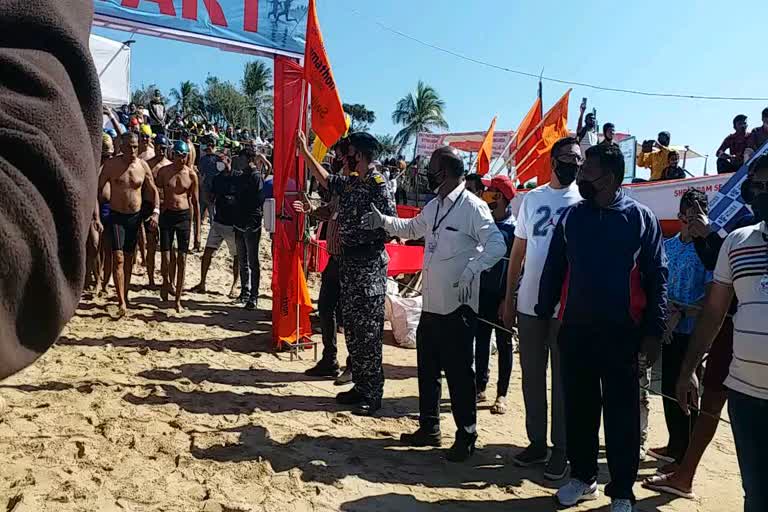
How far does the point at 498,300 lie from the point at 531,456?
5.30 ft

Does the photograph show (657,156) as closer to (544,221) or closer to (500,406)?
(500,406)

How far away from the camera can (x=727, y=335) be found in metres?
3.51

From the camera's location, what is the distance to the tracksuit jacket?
10.4ft

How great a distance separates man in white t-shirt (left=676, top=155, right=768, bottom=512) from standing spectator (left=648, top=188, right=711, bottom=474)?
1.11 metres

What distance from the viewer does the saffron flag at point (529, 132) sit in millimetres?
9367

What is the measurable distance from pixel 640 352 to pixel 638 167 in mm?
9146

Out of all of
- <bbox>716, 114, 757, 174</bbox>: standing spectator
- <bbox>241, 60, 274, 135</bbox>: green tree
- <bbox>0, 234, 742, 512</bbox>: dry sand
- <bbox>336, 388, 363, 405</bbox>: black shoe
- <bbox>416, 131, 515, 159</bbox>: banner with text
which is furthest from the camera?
<bbox>241, 60, 274, 135</bbox>: green tree

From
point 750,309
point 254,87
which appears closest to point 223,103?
point 254,87

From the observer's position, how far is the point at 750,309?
8.34 feet

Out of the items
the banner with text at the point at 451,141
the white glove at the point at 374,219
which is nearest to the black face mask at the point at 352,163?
the white glove at the point at 374,219

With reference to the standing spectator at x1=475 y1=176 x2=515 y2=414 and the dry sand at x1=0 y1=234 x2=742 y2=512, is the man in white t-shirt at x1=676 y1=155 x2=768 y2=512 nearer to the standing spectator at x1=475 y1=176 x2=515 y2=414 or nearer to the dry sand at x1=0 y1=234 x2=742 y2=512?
the dry sand at x1=0 y1=234 x2=742 y2=512

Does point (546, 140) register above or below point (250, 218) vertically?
above

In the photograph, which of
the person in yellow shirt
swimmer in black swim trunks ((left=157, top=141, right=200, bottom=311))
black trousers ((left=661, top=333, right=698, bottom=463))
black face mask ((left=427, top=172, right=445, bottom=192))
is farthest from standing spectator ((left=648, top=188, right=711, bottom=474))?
the person in yellow shirt

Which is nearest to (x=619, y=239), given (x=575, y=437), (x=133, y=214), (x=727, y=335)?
(x=727, y=335)
